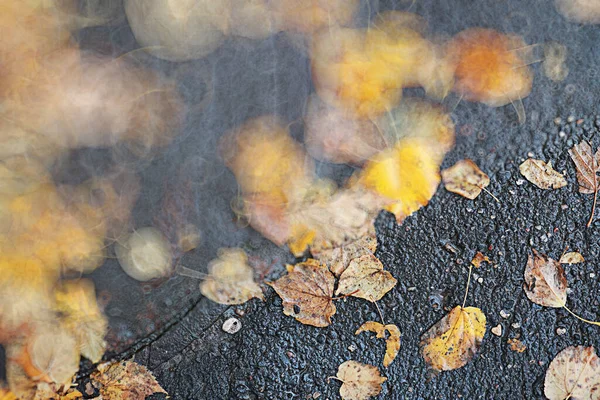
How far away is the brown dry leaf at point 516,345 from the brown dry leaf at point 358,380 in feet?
1.27

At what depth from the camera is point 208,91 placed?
169 cm

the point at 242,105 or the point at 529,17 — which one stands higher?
the point at 529,17

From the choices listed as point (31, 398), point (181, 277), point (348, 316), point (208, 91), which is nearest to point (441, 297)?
point (348, 316)

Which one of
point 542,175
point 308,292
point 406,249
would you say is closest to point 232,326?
point 308,292

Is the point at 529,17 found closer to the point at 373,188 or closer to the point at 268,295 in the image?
the point at 373,188

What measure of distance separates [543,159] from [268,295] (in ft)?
3.12

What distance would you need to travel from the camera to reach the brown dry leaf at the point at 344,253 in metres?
1.69

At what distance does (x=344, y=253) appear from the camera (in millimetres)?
1706

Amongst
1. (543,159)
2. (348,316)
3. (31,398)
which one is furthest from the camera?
(543,159)

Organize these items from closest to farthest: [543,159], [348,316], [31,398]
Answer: [31,398]
[348,316]
[543,159]

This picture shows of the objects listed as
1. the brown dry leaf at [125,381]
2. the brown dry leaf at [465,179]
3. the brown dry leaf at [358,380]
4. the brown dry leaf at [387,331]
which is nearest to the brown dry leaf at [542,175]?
the brown dry leaf at [465,179]

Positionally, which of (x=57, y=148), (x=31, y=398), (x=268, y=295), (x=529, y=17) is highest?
(x=529, y=17)

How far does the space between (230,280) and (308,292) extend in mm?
236

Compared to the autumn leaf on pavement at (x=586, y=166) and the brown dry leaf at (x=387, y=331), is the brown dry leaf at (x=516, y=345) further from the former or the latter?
the autumn leaf on pavement at (x=586, y=166)
